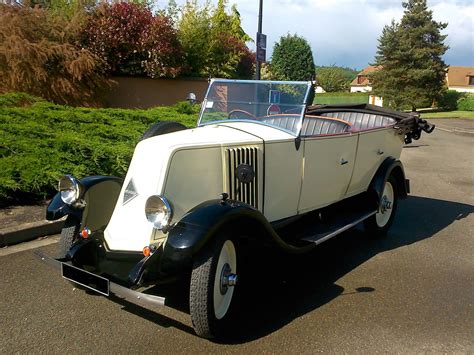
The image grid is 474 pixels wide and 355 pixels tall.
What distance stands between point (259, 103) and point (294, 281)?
1.74 m

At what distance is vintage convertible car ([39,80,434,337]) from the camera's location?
3.01 metres

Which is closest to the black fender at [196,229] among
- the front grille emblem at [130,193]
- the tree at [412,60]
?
the front grille emblem at [130,193]

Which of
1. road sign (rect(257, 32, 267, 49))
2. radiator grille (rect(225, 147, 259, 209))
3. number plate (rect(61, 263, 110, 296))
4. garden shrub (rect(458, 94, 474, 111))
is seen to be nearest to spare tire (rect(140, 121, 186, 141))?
radiator grille (rect(225, 147, 259, 209))

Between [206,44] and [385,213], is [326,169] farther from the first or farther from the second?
[206,44]

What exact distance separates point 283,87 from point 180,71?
11.9 m

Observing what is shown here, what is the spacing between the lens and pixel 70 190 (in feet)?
12.3

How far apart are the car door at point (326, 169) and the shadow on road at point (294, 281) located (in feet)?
2.04

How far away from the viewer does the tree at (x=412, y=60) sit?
43.5 meters

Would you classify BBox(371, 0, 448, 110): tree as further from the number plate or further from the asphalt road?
the number plate

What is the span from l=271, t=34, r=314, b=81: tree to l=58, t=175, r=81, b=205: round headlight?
44219mm

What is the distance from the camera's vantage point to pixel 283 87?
4543 mm


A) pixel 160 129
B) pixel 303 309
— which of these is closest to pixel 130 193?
pixel 160 129

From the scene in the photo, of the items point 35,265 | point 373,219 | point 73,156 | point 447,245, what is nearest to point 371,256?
point 373,219

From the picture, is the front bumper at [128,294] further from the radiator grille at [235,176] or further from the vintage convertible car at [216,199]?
the radiator grille at [235,176]
